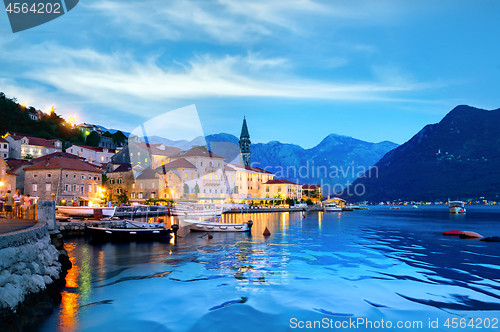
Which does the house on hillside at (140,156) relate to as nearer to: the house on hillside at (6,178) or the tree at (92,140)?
the tree at (92,140)

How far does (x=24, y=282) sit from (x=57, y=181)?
168ft

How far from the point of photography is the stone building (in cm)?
5534

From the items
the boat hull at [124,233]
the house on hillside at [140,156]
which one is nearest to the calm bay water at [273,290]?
the boat hull at [124,233]

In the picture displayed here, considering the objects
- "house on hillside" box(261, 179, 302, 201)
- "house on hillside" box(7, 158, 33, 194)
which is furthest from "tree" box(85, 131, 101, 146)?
"house on hillside" box(261, 179, 302, 201)

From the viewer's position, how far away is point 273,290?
1443 cm

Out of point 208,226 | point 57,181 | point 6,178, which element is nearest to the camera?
point 208,226

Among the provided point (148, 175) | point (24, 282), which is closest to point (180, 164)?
point (148, 175)

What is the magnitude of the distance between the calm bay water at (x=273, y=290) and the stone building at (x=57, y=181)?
117ft

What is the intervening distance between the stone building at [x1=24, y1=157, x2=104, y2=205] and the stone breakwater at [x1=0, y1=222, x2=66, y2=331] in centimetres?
4427

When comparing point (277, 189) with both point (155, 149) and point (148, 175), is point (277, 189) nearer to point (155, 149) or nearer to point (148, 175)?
point (155, 149)

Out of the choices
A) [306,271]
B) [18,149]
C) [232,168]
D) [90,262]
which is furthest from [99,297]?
[232,168]

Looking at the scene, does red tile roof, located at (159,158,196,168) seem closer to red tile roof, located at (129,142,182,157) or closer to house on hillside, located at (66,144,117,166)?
red tile roof, located at (129,142,182,157)

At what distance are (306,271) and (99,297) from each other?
10337 millimetres

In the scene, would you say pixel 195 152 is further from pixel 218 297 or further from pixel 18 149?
pixel 218 297
